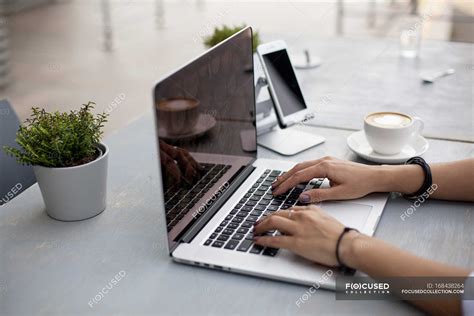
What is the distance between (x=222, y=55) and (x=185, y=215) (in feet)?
1.07

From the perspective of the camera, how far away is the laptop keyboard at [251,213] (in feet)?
3.33

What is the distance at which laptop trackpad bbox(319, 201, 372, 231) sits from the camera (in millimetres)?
1082

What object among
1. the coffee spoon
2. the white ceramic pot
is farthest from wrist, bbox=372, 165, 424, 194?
the coffee spoon

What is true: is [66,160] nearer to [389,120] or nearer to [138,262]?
[138,262]

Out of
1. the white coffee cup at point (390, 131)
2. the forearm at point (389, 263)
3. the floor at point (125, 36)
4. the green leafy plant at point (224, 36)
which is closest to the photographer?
the forearm at point (389, 263)

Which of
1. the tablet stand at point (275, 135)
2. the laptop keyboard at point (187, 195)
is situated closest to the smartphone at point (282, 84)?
the tablet stand at point (275, 135)

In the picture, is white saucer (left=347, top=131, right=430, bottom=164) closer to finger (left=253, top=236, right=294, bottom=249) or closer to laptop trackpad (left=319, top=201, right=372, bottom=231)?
laptop trackpad (left=319, top=201, right=372, bottom=231)

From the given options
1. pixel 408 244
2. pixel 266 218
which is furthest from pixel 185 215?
pixel 408 244

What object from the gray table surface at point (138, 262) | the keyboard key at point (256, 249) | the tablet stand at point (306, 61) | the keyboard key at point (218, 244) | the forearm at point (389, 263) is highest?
the tablet stand at point (306, 61)

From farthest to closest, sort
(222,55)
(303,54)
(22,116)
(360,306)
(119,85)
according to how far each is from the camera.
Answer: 1. (119,85)
2. (22,116)
3. (303,54)
4. (222,55)
5. (360,306)

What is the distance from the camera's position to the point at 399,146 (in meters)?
1.33

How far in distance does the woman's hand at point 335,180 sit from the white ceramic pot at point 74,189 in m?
0.35

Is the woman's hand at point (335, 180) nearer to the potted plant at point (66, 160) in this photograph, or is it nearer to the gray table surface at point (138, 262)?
the gray table surface at point (138, 262)

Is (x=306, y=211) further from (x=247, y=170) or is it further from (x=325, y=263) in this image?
(x=247, y=170)
